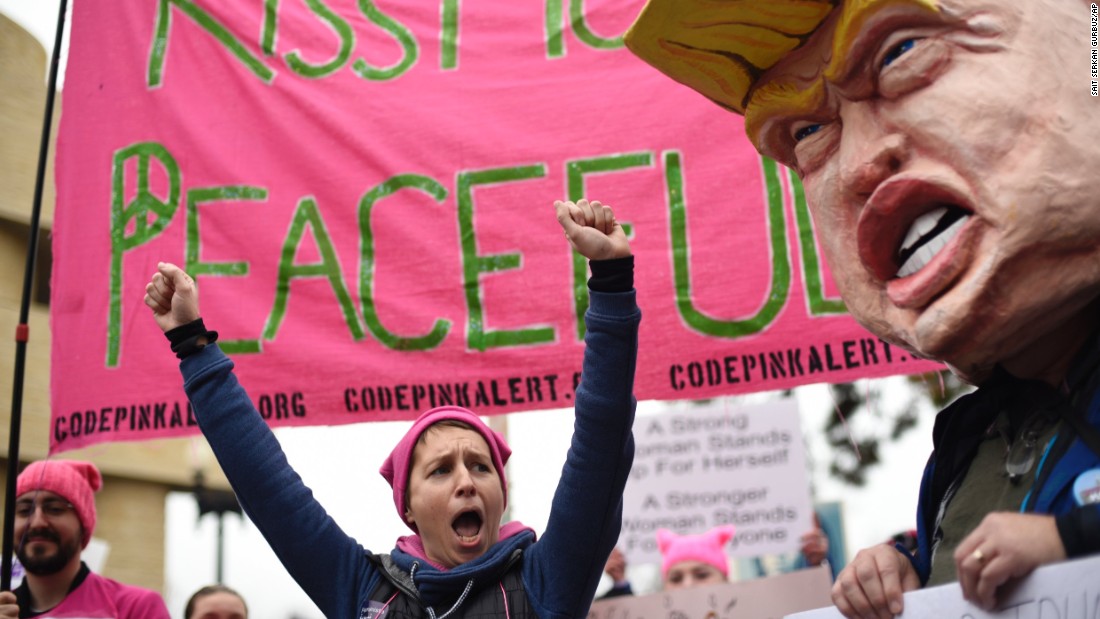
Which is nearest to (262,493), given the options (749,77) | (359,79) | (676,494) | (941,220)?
(749,77)

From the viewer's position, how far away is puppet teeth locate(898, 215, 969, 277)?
1.88 m

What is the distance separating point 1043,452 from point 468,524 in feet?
4.32

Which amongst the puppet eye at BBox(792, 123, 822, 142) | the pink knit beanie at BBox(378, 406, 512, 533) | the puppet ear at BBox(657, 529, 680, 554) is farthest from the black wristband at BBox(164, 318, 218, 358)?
the puppet ear at BBox(657, 529, 680, 554)

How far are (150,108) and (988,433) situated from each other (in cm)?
334

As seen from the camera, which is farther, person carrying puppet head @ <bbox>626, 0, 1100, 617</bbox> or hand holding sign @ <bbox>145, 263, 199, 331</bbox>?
hand holding sign @ <bbox>145, 263, 199, 331</bbox>

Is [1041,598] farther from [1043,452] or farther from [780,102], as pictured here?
[780,102]

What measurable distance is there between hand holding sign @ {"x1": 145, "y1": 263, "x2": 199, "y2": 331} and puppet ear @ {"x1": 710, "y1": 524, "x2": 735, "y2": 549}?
8.20ft

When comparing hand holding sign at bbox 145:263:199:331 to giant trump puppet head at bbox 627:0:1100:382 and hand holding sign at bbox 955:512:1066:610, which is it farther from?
hand holding sign at bbox 955:512:1066:610

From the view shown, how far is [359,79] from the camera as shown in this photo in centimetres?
429

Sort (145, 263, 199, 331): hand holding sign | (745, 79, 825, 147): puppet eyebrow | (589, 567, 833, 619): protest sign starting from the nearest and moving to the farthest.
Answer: (745, 79, 825, 147): puppet eyebrow
(145, 263, 199, 331): hand holding sign
(589, 567, 833, 619): protest sign

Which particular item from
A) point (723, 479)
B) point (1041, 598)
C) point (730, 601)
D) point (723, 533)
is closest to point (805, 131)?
point (1041, 598)

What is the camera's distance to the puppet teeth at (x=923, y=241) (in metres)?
1.88

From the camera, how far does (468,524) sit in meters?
2.71

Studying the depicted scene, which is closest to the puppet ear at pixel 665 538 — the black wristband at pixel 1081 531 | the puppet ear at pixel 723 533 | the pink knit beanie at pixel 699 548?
the pink knit beanie at pixel 699 548
